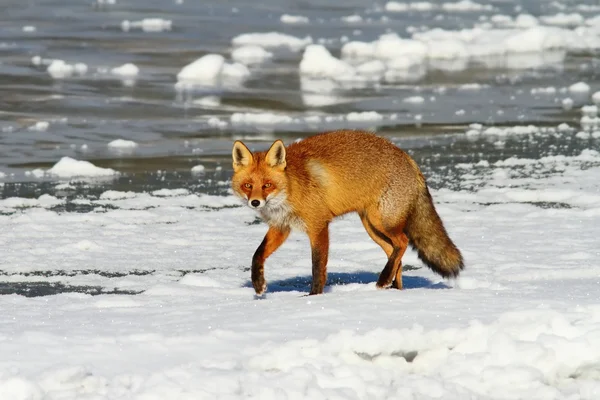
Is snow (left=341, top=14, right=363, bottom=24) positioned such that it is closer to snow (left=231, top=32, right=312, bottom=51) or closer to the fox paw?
snow (left=231, top=32, right=312, bottom=51)

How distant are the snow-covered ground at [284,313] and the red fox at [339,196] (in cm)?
34

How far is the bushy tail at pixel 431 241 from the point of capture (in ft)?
25.1

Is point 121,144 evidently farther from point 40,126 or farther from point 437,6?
point 437,6

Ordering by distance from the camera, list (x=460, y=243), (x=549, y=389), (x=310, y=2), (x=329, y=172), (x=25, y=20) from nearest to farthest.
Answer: (x=549, y=389), (x=329, y=172), (x=460, y=243), (x=25, y=20), (x=310, y=2)

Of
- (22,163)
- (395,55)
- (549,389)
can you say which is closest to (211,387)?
(549,389)

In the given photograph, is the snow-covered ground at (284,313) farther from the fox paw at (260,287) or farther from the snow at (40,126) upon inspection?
the snow at (40,126)

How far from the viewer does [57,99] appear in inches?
642

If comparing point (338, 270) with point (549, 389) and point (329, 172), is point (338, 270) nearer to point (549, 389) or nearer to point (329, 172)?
point (329, 172)

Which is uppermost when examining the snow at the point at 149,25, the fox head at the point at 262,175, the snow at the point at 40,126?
the snow at the point at 149,25

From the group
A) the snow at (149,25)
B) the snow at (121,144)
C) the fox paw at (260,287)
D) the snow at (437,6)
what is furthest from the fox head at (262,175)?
the snow at (437,6)

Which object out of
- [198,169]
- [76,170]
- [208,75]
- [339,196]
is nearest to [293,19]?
[208,75]

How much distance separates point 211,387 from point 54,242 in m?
4.26

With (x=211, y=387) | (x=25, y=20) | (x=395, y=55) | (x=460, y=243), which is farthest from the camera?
(x=25, y=20)

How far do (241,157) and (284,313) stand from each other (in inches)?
50.0
